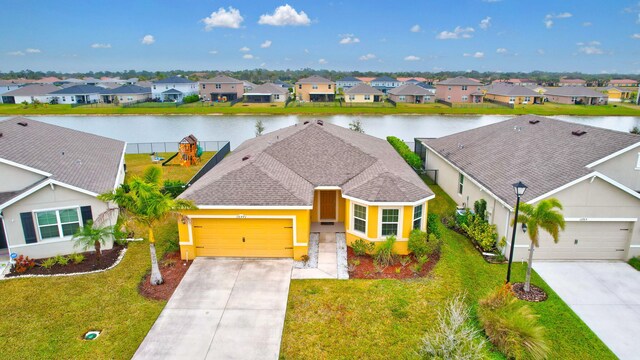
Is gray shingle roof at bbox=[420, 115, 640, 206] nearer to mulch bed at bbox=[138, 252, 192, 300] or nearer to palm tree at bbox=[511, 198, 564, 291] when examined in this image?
palm tree at bbox=[511, 198, 564, 291]

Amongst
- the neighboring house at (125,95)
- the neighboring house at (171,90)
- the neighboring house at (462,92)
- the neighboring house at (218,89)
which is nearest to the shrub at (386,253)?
the neighboring house at (218,89)

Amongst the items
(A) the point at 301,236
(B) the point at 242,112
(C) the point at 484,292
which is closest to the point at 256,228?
(A) the point at 301,236

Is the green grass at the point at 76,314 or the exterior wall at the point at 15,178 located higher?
the exterior wall at the point at 15,178

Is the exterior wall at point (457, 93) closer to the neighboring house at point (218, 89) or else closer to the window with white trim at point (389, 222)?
the neighboring house at point (218, 89)

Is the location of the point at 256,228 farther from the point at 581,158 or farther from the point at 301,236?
the point at 581,158

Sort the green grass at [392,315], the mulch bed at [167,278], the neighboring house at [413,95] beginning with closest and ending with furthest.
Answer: the green grass at [392,315], the mulch bed at [167,278], the neighboring house at [413,95]

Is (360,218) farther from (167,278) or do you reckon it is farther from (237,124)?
(237,124)

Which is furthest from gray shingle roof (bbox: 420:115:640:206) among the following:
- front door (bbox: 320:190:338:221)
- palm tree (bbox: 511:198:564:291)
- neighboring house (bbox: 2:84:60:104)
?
neighboring house (bbox: 2:84:60:104)

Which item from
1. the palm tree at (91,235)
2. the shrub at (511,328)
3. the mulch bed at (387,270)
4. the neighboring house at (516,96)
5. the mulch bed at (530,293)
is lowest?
the mulch bed at (530,293)
